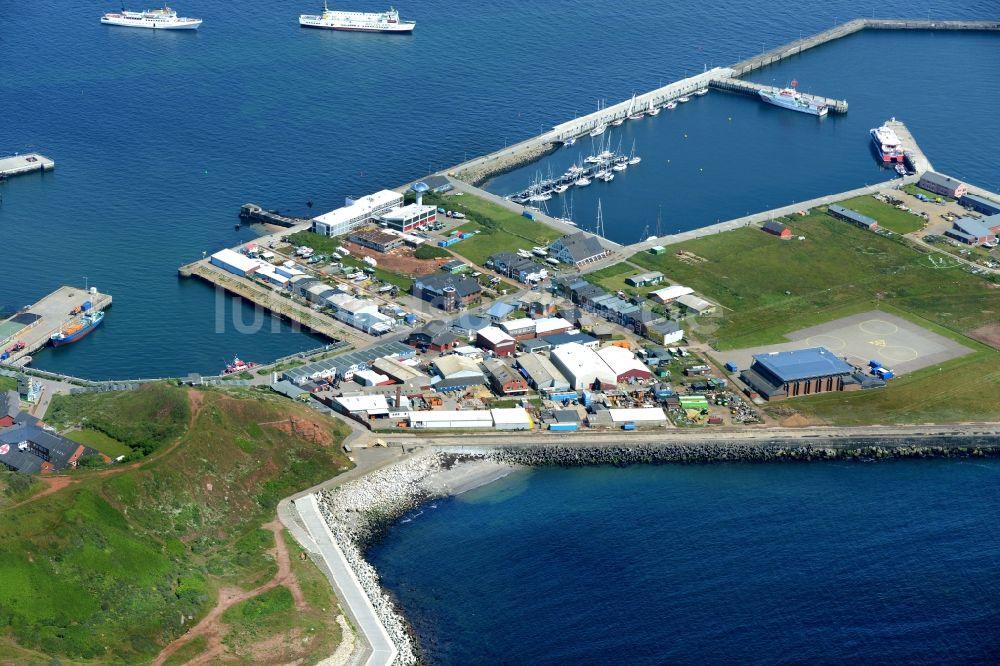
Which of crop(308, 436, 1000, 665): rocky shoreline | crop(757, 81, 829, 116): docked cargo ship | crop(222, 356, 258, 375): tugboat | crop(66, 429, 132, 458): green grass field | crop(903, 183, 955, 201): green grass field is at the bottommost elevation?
crop(308, 436, 1000, 665): rocky shoreline

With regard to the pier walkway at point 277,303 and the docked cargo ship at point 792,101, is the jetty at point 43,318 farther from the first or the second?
the docked cargo ship at point 792,101

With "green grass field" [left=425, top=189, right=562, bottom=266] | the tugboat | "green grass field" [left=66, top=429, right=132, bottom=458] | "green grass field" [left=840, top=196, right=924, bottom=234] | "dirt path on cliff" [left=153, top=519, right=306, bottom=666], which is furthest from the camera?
"green grass field" [left=840, top=196, right=924, bottom=234]

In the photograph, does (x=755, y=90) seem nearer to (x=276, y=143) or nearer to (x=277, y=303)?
(x=276, y=143)

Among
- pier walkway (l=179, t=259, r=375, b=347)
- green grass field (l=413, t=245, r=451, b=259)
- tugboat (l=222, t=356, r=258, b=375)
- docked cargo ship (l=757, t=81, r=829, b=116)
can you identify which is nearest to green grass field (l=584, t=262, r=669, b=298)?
green grass field (l=413, t=245, r=451, b=259)

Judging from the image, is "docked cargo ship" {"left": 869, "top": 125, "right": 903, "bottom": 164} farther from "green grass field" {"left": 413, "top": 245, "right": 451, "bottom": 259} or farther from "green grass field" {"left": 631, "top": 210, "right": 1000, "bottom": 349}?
"green grass field" {"left": 413, "top": 245, "right": 451, "bottom": 259}

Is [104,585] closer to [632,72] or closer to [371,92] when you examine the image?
[371,92]

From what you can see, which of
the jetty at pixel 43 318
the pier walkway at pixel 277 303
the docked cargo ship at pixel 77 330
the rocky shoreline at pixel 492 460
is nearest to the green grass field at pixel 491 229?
the pier walkway at pixel 277 303

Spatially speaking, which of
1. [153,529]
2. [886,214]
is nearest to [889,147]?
[886,214]
